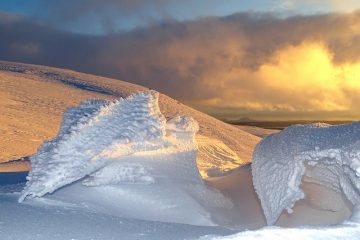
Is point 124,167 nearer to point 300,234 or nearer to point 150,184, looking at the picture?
point 150,184

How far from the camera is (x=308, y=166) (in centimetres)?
482

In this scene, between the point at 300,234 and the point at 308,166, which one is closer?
the point at 300,234

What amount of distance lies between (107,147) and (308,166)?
1936mm

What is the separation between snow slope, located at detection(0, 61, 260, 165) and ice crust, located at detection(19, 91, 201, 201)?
468 centimetres

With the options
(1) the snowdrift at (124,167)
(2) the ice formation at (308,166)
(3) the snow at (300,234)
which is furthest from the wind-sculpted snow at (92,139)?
(3) the snow at (300,234)

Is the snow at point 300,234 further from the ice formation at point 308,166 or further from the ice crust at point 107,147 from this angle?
the ice crust at point 107,147

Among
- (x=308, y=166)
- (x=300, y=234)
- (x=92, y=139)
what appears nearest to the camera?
(x=300, y=234)

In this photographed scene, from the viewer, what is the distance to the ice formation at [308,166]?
4.36m

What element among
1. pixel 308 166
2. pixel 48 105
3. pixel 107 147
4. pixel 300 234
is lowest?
pixel 300 234

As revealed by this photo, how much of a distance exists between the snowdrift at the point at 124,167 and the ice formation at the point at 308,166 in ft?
2.20

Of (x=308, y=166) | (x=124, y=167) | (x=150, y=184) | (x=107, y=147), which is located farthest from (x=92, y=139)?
(x=308, y=166)

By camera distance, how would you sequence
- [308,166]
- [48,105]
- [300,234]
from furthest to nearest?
[48,105] < [308,166] < [300,234]

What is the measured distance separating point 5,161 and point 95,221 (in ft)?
20.3

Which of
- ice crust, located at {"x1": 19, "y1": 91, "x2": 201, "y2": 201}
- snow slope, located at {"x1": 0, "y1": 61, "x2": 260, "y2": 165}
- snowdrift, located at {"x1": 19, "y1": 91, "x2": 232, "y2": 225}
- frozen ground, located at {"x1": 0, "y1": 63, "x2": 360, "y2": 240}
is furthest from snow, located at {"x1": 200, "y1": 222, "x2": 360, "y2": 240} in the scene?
snow slope, located at {"x1": 0, "y1": 61, "x2": 260, "y2": 165}
